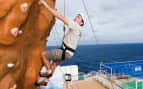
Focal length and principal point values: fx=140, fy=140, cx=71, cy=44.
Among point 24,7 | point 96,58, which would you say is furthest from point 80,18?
point 96,58

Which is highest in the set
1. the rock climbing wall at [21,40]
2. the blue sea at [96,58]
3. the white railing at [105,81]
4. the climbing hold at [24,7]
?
the climbing hold at [24,7]

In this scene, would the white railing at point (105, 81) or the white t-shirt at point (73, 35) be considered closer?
the white t-shirt at point (73, 35)

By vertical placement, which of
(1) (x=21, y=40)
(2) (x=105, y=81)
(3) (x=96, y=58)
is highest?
(1) (x=21, y=40)

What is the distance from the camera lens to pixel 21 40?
3.14 meters

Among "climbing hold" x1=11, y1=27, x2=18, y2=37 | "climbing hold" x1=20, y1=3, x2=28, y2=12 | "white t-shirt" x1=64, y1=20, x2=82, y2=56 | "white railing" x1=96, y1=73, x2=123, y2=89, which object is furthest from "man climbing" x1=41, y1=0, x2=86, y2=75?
"white railing" x1=96, y1=73, x2=123, y2=89

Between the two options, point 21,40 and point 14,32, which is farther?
point 21,40

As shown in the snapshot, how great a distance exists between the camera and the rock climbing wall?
8.57 ft

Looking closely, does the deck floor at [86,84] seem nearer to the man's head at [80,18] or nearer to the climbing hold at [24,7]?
the man's head at [80,18]

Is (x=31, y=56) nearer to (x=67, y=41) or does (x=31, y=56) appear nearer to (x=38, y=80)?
(x=38, y=80)

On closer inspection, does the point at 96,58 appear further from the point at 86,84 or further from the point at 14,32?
the point at 14,32

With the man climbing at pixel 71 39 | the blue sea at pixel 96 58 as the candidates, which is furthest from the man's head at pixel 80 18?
the blue sea at pixel 96 58

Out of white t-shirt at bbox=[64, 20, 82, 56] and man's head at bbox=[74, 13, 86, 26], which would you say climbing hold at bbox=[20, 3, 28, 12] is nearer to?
white t-shirt at bbox=[64, 20, 82, 56]

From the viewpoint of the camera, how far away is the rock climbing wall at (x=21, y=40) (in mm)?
2613

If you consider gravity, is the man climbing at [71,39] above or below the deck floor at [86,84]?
above
